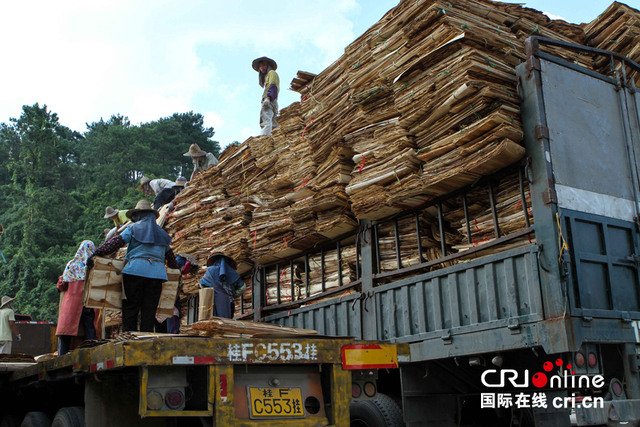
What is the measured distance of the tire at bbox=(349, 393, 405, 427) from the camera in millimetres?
5762

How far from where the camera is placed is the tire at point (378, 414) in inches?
227

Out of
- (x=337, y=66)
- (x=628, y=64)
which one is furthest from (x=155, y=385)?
(x=628, y=64)

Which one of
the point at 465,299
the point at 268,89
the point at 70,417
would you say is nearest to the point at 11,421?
the point at 70,417

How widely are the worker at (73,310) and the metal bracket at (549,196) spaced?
16.3 ft

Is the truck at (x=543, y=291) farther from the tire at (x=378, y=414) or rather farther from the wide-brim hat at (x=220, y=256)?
the wide-brim hat at (x=220, y=256)

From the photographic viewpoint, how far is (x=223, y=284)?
8.62 m

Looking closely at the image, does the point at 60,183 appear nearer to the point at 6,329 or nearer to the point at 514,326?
the point at 6,329

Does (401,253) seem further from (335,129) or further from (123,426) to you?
(123,426)

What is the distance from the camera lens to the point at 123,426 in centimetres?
405

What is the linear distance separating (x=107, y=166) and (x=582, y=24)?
4040cm

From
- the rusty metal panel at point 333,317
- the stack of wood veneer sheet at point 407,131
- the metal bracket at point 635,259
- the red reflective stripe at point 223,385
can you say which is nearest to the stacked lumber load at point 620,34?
the stack of wood veneer sheet at point 407,131

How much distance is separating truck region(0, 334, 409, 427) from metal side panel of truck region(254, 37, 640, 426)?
134cm

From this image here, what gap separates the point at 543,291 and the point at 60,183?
41.8 meters

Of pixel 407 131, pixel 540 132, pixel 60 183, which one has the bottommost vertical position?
pixel 540 132
